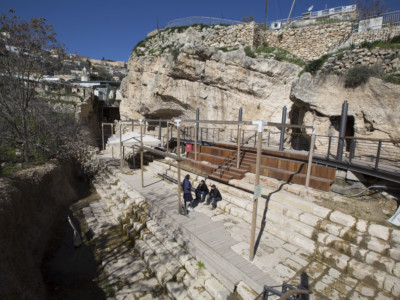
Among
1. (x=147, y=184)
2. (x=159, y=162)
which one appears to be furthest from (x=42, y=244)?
(x=159, y=162)

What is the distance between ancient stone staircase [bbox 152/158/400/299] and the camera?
3.64 metres

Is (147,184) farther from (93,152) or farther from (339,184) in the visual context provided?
(93,152)

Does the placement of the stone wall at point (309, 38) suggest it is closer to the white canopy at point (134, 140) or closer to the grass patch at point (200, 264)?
the white canopy at point (134, 140)

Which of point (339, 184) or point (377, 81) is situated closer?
point (339, 184)

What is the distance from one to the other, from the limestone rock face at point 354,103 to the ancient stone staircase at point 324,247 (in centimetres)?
455

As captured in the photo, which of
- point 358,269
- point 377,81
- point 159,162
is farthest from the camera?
point 159,162

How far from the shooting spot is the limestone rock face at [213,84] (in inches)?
532

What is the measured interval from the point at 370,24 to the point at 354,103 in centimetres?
657

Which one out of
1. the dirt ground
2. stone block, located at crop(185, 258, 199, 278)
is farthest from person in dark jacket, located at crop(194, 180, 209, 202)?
the dirt ground

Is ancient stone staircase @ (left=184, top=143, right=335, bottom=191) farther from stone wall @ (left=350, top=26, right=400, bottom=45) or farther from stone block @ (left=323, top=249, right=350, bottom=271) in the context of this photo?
stone wall @ (left=350, top=26, right=400, bottom=45)

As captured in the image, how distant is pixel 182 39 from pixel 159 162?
40.2 feet

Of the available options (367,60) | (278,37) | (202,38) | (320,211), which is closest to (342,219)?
(320,211)

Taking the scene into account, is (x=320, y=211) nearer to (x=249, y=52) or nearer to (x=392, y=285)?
(x=392, y=285)

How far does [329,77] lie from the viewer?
9.45 m
